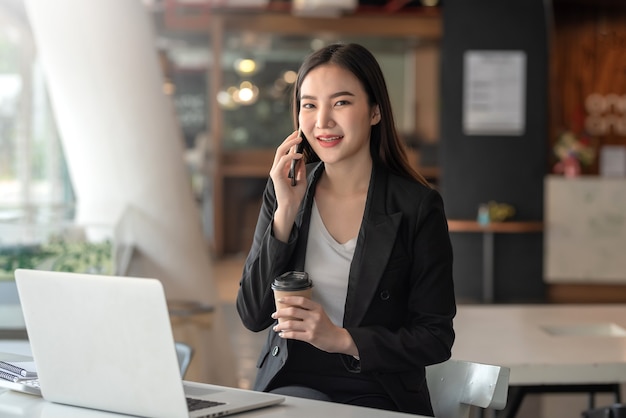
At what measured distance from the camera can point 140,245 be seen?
5.42m

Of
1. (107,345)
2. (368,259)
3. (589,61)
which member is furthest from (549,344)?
(589,61)

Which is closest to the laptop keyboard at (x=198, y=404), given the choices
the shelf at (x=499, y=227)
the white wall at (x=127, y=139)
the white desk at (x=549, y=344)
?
the white desk at (x=549, y=344)

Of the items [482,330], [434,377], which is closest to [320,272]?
[434,377]

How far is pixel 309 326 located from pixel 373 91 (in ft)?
2.07

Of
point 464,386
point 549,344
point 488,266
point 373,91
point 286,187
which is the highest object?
point 373,91

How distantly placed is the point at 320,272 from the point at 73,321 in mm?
717

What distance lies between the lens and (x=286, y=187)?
2.16 m

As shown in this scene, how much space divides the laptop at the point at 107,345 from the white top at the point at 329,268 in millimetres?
473

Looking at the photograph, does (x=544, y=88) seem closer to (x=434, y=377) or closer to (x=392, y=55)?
(x=392, y=55)

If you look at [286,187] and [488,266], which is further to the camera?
[488,266]

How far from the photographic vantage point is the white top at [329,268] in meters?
2.21

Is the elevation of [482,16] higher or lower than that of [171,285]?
higher

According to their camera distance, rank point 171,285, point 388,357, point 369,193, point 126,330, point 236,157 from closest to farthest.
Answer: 1. point 126,330
2. point 388,357
3. point 369,193
4. point 171,285
5. point 236,157

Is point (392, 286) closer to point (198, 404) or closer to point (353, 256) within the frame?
point (353, 256)
